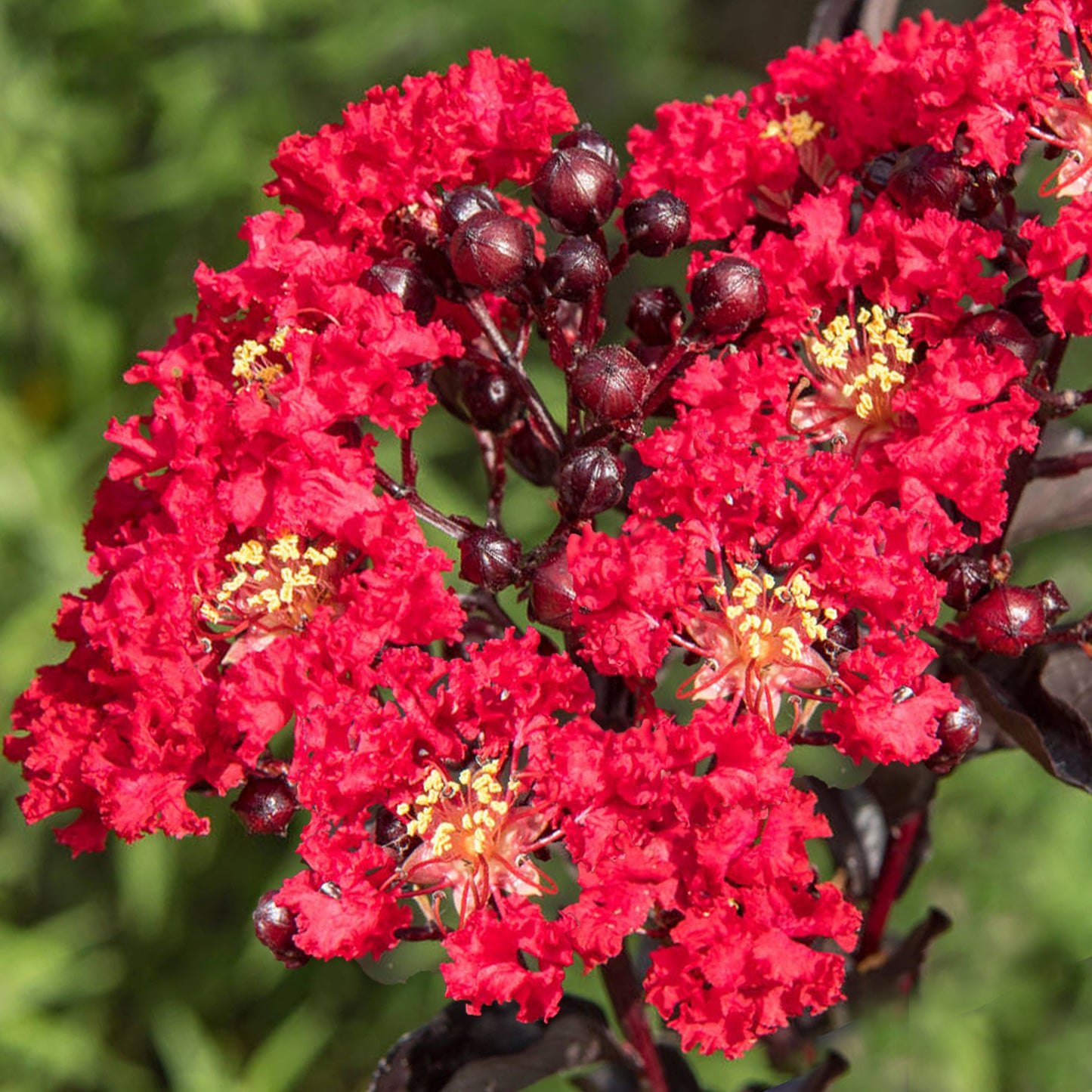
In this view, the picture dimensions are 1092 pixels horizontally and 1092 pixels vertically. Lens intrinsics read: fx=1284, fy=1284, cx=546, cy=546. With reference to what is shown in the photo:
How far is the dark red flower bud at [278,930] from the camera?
1515mm

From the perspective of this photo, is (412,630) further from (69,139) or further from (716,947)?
(69,139)

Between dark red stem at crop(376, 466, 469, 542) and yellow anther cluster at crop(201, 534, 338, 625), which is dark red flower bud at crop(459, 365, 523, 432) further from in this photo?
yellow anther cluster at crop(201, 534, 338, 625)

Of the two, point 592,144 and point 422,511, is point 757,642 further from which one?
point 592,144

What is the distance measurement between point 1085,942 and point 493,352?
225cm

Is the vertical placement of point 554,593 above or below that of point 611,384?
below

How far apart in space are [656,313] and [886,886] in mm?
905

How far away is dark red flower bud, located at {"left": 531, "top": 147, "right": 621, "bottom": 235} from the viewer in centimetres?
150

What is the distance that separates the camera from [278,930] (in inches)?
59.6

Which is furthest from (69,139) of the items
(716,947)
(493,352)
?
(716,947)

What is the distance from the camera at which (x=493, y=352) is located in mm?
1641

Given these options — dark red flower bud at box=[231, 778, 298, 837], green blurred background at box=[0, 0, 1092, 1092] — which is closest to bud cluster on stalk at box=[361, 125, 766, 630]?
dark red flower bud at box=[231, 778, 298, 837]

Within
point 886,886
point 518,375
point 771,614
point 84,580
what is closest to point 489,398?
point 518,375

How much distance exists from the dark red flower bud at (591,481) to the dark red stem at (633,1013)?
21.1 inches

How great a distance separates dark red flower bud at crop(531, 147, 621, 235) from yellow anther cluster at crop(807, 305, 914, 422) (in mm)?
319
